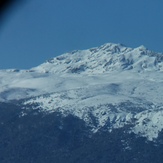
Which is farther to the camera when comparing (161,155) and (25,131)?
(25,131)

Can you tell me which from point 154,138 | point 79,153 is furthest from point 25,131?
point 154,138

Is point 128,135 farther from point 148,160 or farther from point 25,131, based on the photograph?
point 25,131

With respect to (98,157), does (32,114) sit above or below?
above

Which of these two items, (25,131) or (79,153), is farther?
(25,131)

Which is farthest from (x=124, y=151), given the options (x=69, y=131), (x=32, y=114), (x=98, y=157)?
(x=32, y=114)

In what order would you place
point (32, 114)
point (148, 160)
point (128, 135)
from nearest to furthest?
point (148, 160), point (128, 135), point (32, 114)

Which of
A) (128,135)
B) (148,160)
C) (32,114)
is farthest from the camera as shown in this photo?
(32,114)

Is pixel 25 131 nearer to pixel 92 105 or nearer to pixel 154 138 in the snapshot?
pixel 92 105

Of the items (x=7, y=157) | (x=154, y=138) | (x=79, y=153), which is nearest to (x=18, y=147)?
(x=7, y=157)

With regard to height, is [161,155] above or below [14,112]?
below
